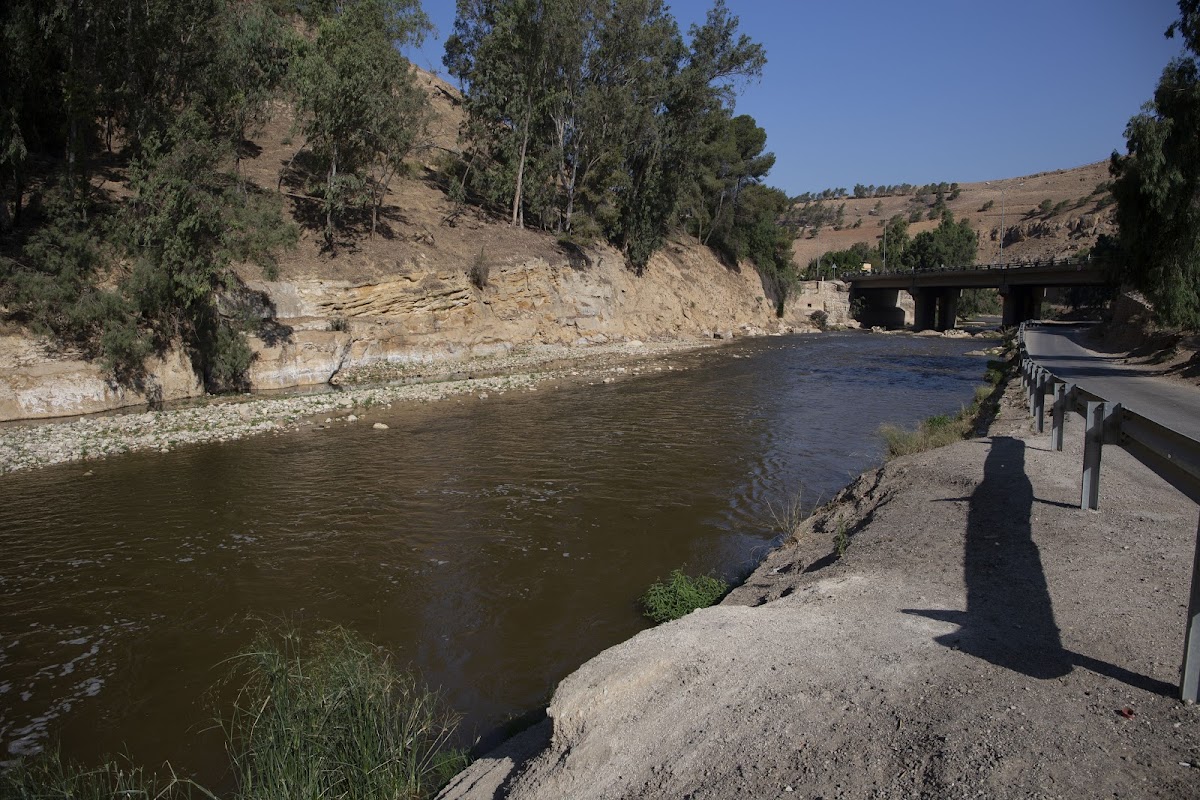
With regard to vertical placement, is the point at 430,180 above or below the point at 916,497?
above

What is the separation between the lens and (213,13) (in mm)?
24906

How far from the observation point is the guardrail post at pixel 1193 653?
4.13m

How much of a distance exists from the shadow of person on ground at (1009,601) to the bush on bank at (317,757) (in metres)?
4.05

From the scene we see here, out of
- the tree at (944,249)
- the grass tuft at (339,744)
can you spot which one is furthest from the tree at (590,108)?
the tree at (944,249)

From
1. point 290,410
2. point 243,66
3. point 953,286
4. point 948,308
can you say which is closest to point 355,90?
point 243,66

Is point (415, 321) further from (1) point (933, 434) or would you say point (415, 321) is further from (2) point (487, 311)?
(1) point (933, 434)

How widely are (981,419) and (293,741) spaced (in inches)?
651

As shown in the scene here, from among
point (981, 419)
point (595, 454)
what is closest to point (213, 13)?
point (595, 454)

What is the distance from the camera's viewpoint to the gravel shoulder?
17828 millimetres

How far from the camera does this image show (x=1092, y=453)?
26.3 feet

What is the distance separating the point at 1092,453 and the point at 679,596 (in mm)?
4776

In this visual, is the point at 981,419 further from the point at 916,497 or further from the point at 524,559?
the point at 524,559

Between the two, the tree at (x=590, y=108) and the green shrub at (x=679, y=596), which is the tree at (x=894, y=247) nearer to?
the tree at (x=590, y=108)

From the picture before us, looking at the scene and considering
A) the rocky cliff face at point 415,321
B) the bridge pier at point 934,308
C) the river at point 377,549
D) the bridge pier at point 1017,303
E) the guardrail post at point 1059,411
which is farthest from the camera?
the bridge pier at point 934,308
